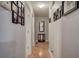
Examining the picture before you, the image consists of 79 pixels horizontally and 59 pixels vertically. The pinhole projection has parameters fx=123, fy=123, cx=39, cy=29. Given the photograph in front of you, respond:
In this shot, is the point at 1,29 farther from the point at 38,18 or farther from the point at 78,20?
the point at 38,18

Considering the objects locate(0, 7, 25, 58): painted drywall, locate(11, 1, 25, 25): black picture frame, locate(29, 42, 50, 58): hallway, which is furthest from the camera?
locate(29, 42, 50, 58): hallway

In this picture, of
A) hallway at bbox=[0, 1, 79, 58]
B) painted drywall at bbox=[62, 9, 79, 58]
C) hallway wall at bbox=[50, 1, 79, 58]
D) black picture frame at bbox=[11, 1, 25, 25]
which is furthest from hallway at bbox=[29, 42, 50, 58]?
painted drywall at bbox=[62, 9, 79, 58]

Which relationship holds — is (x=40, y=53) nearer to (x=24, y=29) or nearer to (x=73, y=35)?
(x=24, y=29)

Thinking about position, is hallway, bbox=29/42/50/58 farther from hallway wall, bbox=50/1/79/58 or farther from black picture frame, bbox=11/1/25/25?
black picture frame, bbox=11/1/25/25

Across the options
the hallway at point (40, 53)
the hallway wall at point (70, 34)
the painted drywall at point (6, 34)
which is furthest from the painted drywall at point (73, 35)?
the hallway at point (40, 53)

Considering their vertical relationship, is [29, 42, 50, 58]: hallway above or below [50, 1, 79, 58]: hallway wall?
below

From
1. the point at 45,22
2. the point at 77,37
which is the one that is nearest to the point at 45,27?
the point at 45,22

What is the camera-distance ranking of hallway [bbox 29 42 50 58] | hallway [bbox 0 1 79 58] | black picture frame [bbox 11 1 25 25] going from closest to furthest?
hallway [bbox 0 1 79 58] < black picture frame [bbox 11 1 25 25] < hallway [bbox 29 42 50 58]

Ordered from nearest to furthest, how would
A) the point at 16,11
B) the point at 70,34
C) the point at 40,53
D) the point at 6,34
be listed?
the point at 6,34 → the point at 70,34 → the point at 16,11 → the point at 40,53

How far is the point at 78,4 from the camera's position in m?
1.63

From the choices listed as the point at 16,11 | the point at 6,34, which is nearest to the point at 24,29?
the point at 16,11

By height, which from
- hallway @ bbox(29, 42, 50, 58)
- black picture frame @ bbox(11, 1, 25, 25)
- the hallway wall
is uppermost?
black picture frame @ bbox(11, 1, 25, 25)

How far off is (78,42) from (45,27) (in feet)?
28.6

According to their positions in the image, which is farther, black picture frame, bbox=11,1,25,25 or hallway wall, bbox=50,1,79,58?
black picture frame, bbox=11,1,25,25
